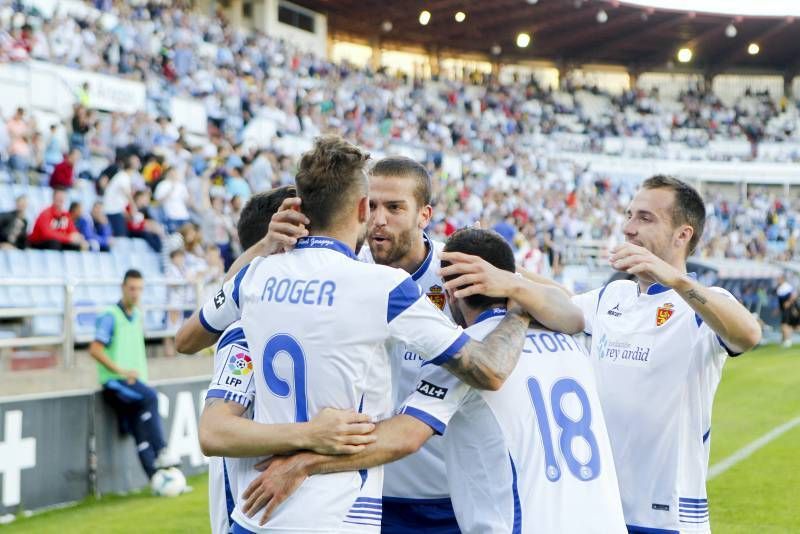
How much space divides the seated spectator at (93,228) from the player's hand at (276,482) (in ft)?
31.1

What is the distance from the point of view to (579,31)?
4775 centimetres

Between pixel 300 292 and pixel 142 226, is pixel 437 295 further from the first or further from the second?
pixel 142 226

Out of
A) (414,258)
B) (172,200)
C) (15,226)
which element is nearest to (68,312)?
(15,226)

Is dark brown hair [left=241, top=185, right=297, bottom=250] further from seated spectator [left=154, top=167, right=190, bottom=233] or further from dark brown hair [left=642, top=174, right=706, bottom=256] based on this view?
seated spectator [left=154, top=167, right=190, bottom=233]

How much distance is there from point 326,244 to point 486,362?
607mm

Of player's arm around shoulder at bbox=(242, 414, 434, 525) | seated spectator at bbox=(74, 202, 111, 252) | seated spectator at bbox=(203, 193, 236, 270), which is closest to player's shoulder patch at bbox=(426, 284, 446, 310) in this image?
player's arm around shoulder at bbox=(242, 414, 434, 525)

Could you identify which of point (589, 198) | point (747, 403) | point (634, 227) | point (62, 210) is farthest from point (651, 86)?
point (634, 227)

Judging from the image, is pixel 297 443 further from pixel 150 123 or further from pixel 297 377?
pixel 150 123

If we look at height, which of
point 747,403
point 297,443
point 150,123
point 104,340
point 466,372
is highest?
point 150,123

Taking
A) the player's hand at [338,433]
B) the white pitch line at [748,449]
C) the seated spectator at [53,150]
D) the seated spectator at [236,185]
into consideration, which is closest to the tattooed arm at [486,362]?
the player's hand at [338,433]

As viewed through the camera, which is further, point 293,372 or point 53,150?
point 53,150

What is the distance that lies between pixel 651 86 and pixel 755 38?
5.35 metres

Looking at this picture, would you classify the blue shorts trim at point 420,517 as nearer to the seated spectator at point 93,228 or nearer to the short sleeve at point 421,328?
the short sleeve at point 421,328

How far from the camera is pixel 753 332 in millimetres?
3588
